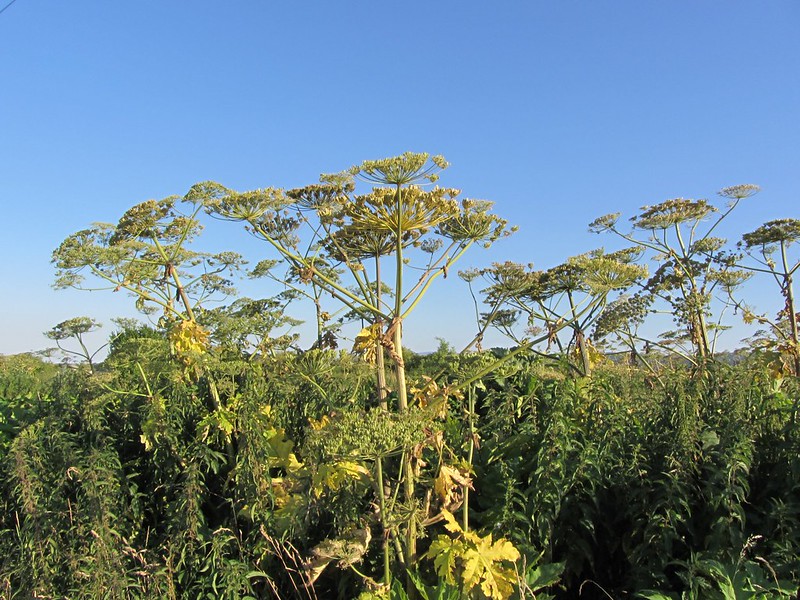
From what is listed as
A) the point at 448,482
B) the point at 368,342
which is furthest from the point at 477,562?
the point at 368,342

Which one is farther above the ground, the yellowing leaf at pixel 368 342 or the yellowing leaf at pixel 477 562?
the yellowing leaf at pixel 368 342

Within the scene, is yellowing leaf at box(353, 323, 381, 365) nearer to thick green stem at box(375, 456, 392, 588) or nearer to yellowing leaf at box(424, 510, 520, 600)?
thick green stem at box(375, 456, 392, 588)

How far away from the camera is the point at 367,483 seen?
3.59 metres

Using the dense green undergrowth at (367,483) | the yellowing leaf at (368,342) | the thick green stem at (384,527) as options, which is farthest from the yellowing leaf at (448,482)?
the yellowing leaf at (368,342)

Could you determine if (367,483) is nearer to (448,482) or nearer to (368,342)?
(448,482)

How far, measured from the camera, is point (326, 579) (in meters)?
3.91

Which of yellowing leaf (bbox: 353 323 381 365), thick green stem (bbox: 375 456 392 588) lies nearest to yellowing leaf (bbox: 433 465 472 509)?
thick green stem (bbox: 375 456 392 588)

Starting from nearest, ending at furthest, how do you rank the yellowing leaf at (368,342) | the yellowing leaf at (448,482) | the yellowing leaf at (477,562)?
the yellowing leaf at (477,562) < the yellowing leaf at (448,482) < the yellowing leaf at (368,342)

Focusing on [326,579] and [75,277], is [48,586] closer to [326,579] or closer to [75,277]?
[326,579]

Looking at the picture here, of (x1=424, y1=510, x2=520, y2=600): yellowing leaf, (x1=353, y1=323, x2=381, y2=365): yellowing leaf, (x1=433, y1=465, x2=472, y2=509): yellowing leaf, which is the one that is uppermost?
(x1=353, y1=323, x2=381, y2=365): yellowing leaf

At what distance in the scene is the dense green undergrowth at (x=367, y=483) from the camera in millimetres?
3268

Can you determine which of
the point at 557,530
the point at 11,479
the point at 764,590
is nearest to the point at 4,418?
the point at 11,479

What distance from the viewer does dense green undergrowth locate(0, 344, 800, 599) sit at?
10.7 feet

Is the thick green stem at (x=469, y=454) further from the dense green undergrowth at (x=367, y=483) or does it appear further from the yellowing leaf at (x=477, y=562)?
the yellowing leaf at (x=477, y=562)
